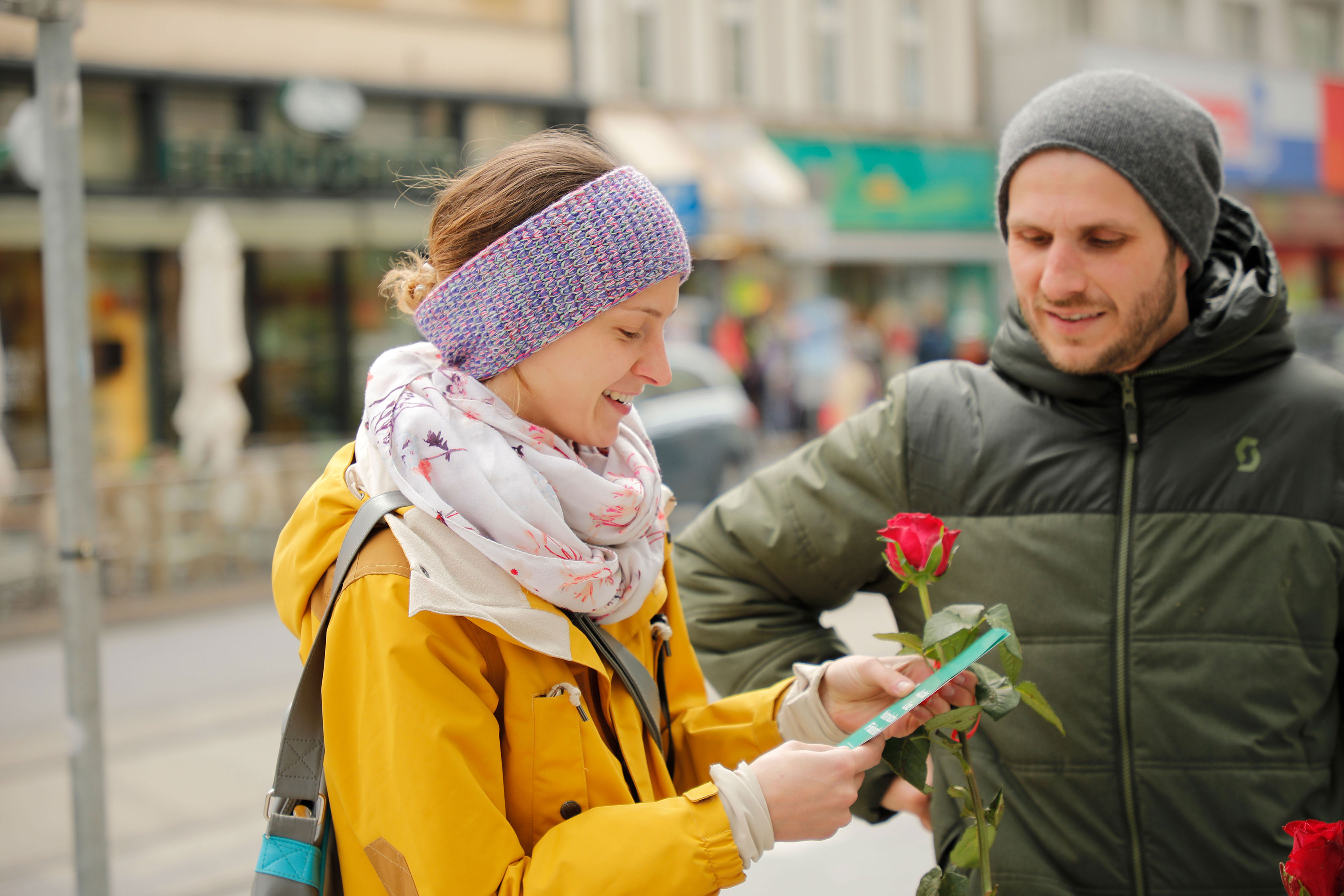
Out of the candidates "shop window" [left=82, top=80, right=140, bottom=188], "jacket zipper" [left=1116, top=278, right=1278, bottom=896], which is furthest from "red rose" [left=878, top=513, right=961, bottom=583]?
"shop window" [left=82, top=80, right=140, bottom=188]

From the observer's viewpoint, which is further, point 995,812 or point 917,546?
point 995,812

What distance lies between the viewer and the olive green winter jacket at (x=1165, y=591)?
1717 millimetres

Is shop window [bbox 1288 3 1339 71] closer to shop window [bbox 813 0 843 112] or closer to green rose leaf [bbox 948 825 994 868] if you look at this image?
shop window [bbox 813 0 843 112]

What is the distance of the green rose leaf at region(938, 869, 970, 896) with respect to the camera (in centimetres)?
140

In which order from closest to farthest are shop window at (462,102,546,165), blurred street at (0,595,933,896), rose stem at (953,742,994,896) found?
rose stem at (953,742,994,896) < blurred street at (0,595,933,896) < shop window at (462,102,546,165)

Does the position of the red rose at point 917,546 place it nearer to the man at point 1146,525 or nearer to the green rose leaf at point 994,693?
the green rose leaf at point 994,693

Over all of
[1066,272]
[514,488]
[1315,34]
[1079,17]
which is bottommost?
[514,488]

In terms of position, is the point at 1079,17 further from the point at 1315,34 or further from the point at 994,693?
the point at 994,693

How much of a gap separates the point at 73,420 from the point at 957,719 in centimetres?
206

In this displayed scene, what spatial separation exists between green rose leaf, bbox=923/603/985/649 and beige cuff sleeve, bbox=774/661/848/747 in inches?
12.0

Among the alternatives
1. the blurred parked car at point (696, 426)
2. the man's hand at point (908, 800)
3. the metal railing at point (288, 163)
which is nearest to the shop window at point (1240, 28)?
the metal railing at point (288, 163)

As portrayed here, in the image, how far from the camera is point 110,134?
12734 mm

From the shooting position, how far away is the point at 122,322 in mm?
12930

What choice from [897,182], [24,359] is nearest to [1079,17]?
[897,182]
